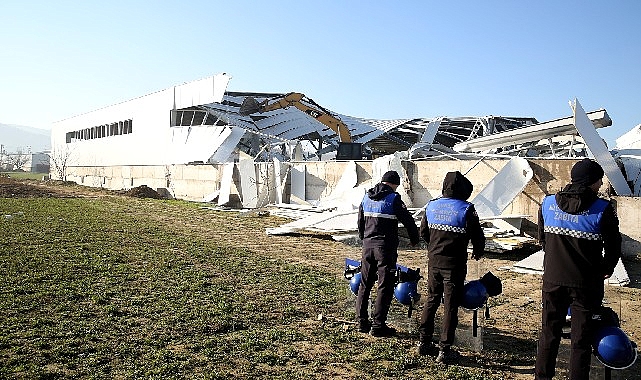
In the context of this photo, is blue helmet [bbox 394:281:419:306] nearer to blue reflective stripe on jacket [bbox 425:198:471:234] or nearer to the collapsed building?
blue reflective stripe on jacket [bbox 425:198:471:234]

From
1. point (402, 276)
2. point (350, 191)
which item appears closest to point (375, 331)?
point (402, 276)

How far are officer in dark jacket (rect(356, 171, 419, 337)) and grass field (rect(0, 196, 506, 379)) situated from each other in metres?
0.25

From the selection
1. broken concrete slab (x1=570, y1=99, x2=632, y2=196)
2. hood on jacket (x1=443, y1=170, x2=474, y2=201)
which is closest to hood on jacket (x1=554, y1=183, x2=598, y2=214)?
hood on jacket (x1=443, y1=170, x2=474, y2=201)

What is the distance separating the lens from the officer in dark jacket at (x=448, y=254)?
183 inches

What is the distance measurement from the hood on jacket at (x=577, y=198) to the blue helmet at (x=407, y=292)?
6.70 feet

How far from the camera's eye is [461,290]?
471cm

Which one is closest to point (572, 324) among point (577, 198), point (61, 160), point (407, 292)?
point (577, 198)

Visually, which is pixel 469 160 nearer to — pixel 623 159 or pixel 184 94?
pixel 623 159

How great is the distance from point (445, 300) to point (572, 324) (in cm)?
114

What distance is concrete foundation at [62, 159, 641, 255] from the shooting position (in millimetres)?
9781

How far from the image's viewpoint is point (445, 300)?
4.70 meters

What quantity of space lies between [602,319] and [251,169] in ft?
56.3

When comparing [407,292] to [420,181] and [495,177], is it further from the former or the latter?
[420,181]

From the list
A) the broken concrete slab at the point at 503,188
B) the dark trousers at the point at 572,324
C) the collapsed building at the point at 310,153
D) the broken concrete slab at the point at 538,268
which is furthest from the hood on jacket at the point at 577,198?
the broken concrete slab at the point at 503,188
